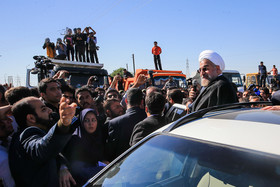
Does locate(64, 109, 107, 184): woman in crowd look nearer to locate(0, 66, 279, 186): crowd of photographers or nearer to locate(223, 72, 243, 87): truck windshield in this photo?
locate(0, 66, 279, 186): crowd of photographers

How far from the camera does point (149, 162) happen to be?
1.58m

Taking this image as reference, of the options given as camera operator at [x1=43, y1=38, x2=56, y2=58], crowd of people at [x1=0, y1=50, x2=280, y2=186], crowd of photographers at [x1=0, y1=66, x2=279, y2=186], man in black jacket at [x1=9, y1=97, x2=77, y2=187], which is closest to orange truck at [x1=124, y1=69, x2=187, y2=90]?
camera operator at [x1=43, y1=38, x2=56, y2=58]

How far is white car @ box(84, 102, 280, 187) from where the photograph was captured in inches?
43.8

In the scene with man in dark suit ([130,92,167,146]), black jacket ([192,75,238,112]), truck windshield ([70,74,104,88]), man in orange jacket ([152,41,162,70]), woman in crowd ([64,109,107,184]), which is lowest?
woman in crowd ([64,109,107,184])

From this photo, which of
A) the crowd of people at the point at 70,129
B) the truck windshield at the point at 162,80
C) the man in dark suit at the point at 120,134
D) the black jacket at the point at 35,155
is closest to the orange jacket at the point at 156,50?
the truck windshield at the point at 162,80

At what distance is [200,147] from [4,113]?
1.74m

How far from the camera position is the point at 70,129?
161 cm

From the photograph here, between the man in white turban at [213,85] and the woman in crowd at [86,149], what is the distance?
3.81ft

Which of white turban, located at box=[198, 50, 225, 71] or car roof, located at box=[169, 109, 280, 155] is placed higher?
white turban, located at box=[198, 50, 225, 71]

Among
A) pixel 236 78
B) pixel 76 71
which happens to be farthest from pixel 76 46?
pixel 236 78

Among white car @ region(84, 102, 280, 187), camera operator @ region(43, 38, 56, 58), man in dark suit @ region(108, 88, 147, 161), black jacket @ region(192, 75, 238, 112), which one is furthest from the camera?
camera operator @ region(43, 38, 56, 58)

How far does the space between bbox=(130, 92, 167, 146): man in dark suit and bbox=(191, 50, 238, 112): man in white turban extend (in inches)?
15.4

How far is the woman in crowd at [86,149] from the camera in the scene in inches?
96.6

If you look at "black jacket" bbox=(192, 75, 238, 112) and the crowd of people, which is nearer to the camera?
the crowd of people
